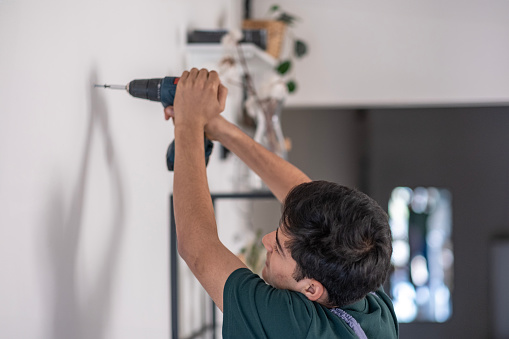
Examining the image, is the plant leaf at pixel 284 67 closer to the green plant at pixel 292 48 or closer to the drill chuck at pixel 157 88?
the green plant at pixel 292 48

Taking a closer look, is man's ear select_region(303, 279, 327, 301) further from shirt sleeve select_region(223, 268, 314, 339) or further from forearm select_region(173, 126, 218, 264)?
forearm select_region(173, 126, 218, 264)

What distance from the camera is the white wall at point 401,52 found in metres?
2.79

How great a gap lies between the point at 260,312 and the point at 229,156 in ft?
4.98

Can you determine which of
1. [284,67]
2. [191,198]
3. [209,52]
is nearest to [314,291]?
[191,198]

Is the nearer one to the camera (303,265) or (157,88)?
(303,265)

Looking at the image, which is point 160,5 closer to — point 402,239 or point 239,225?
point 239,225

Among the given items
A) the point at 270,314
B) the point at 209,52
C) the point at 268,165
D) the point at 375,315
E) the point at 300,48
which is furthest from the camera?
the point at 300,48

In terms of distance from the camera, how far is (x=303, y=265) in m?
0.83

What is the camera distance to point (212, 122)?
1.12m

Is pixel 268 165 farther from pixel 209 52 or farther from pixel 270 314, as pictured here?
pixel 209 52

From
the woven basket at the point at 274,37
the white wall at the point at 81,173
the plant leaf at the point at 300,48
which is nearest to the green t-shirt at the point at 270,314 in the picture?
the white wall at the point at 81,173

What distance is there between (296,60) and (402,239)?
42.7 inches

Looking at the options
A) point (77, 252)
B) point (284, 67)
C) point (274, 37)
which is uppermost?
point (274, 37)

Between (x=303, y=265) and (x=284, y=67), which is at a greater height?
(x=284, y=67)
